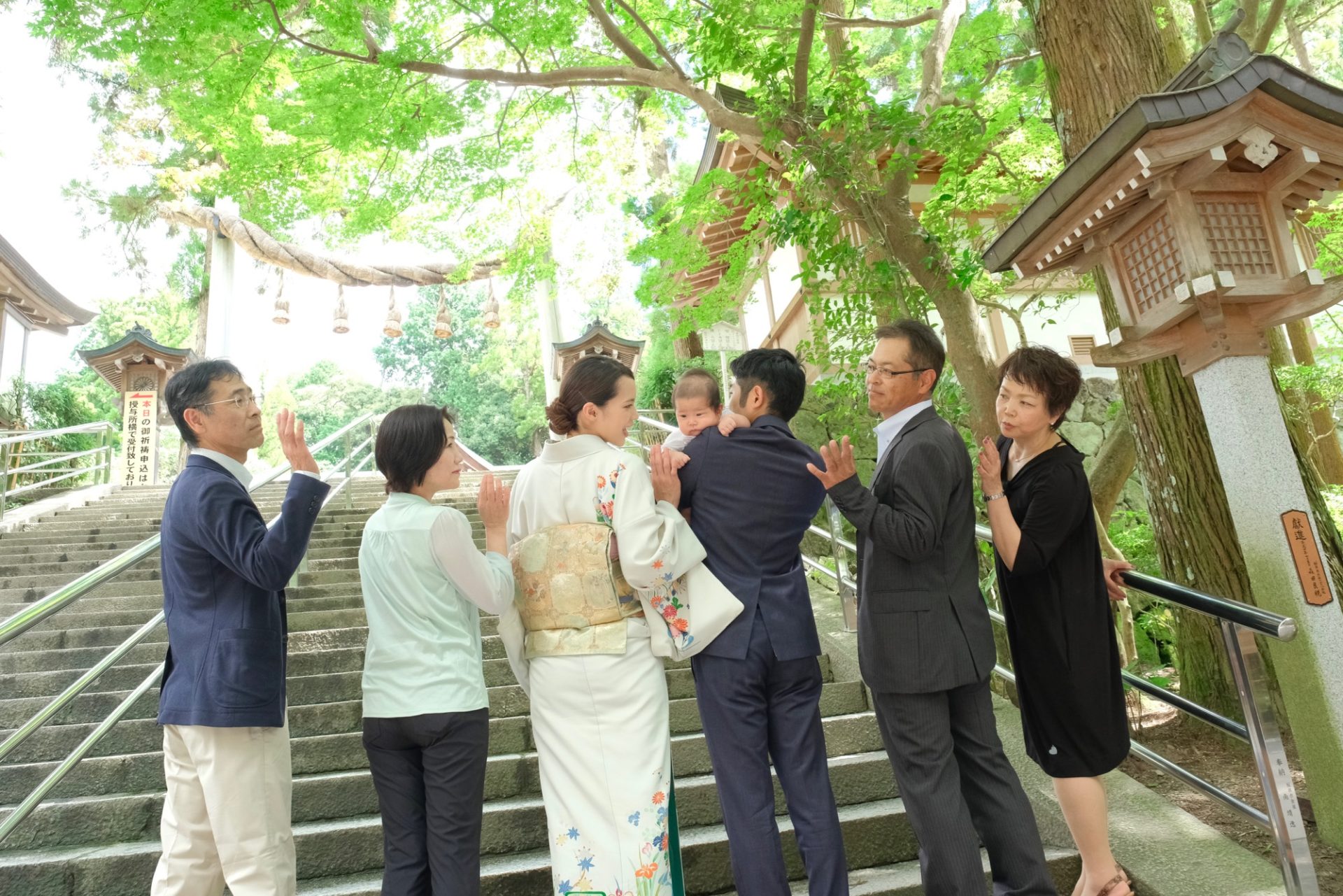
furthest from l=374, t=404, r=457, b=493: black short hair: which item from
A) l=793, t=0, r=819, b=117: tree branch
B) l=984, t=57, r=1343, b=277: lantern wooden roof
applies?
l=793, t=0, r=819, b=117: tree branch

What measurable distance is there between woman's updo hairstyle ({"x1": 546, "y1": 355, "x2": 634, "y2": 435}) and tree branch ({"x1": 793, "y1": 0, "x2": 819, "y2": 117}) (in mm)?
3633

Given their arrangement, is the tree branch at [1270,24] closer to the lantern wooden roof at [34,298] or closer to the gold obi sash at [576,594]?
the gold obi sash at [576,594]

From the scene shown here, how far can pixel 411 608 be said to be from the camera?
94.3 inches

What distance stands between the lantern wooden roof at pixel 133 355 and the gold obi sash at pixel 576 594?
1373 cm

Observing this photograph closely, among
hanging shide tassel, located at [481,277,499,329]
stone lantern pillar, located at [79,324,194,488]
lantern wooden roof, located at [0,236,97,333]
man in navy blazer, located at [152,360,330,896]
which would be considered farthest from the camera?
hanging shide tassel, located at [481,277,499,329]

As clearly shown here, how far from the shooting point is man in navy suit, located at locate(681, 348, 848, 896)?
2.36 m

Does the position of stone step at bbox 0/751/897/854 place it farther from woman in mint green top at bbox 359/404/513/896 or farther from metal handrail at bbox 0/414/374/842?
woman in mint green top at bbox 359/404/513/896

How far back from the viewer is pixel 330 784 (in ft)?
10.2

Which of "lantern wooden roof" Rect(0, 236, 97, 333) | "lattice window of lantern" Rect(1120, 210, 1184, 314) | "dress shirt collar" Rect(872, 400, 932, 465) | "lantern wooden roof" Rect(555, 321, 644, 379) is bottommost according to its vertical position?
"dress shirt collar" Rect(872, 400, 932, 465)

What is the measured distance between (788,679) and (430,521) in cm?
114

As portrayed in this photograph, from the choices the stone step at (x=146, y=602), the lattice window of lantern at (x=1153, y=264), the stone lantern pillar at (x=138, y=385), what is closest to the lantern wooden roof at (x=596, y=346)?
the stone lantern pillar at (x=138, y=385)

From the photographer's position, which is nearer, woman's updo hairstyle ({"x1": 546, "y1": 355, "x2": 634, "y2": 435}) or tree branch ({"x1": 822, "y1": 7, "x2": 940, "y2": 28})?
woman's updo hairstyle ({"x1": 546, "y1": 355, "x2": 634, "y2": 435})

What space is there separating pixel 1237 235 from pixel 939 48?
416cm

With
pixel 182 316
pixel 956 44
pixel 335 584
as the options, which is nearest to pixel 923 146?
pixel 956 44
